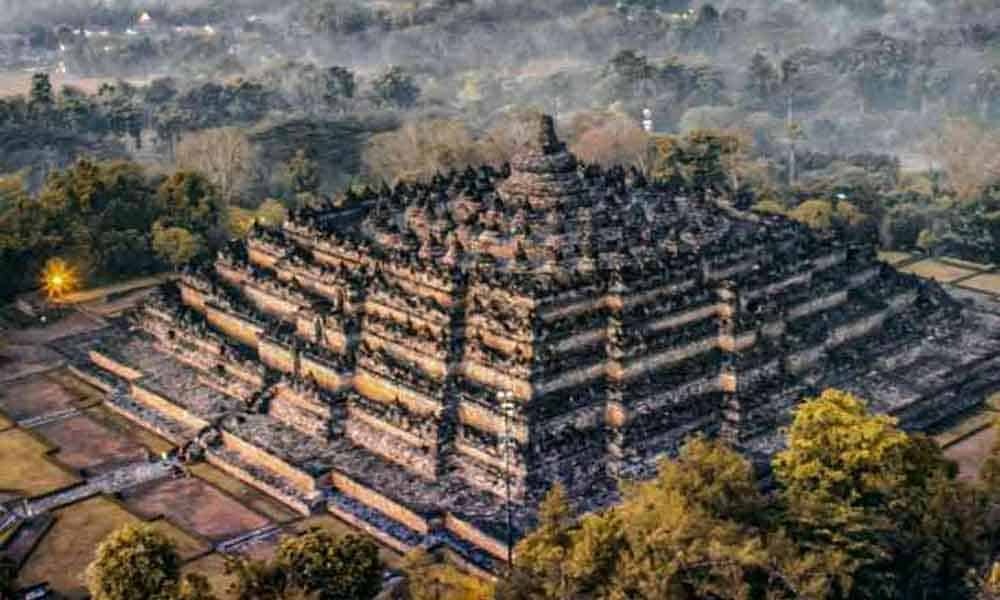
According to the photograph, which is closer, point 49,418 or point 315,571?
point 315,571

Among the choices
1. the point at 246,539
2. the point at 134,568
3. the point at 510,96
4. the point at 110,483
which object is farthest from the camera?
the point at 510,96

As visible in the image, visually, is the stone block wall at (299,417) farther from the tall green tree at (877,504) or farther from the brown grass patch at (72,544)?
the tall green tree at (877,504)

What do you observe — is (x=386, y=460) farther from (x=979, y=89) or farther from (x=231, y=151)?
(x=979, y=89)

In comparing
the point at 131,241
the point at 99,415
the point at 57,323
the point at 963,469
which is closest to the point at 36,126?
the point at 131,241

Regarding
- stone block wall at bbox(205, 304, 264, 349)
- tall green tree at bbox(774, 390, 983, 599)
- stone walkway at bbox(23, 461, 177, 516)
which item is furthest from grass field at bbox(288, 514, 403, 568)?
tall green tree at bbox(774, 390, 983, 599)

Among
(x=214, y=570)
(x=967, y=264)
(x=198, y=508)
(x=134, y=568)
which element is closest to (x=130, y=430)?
(x=198, y=508)

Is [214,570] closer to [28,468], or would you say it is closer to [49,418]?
[28,468]

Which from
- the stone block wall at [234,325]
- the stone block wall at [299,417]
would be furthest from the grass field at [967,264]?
the stone block wall at [299,417]
